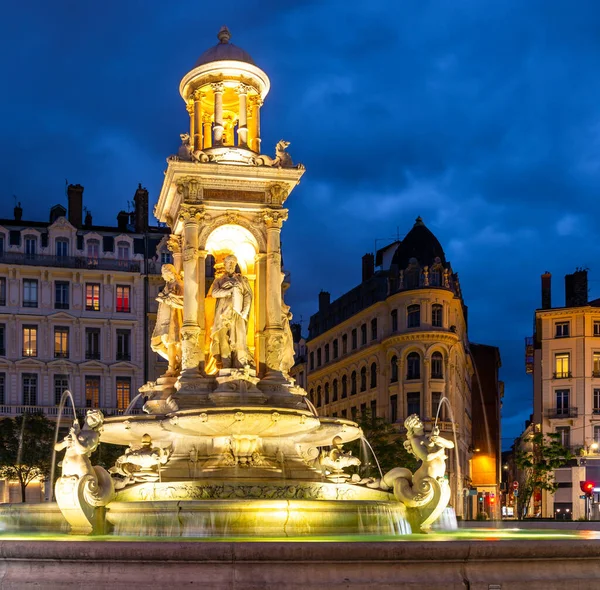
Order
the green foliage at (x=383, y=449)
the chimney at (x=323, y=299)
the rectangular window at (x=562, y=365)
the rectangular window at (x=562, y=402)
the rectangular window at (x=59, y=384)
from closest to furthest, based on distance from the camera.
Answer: the green foliage at (x=383, y=449)
the rectangular window at (x=59, y=384)
the rectangular window at (x=562, y=402)
the rectangular window at (x=562, y=365)
the chimney at (x=323, y=299)

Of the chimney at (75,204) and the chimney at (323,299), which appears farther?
the chimney at (323,299)

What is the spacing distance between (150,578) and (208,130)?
50.6ft

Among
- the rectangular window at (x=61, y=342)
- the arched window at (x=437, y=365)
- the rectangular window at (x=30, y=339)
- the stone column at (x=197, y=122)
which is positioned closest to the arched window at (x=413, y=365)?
the arched window at (x=437, y=365)

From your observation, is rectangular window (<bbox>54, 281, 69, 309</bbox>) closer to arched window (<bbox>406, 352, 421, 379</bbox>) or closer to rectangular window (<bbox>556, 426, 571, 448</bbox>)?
arched window (<bbox>406, 352, 421, 379</bbox>)

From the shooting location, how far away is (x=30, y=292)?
77188mm

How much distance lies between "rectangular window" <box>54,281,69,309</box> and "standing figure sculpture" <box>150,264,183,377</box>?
182 ft

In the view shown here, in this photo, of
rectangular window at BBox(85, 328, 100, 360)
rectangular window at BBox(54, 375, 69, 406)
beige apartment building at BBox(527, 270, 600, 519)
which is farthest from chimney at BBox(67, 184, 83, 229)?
beige apartment building at BBox(527, 270, 600, 519)

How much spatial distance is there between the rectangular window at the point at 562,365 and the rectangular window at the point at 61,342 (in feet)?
Result: 122

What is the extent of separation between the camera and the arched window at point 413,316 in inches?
3206

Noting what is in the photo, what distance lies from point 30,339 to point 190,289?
5638 cm

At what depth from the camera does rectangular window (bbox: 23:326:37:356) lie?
76500mm

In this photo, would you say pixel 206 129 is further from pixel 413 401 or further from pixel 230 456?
pixel 413 401

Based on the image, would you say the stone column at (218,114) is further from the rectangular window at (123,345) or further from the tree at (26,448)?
A: the rectangular window at (123,345)

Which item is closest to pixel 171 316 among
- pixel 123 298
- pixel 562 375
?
pixel 123 298
